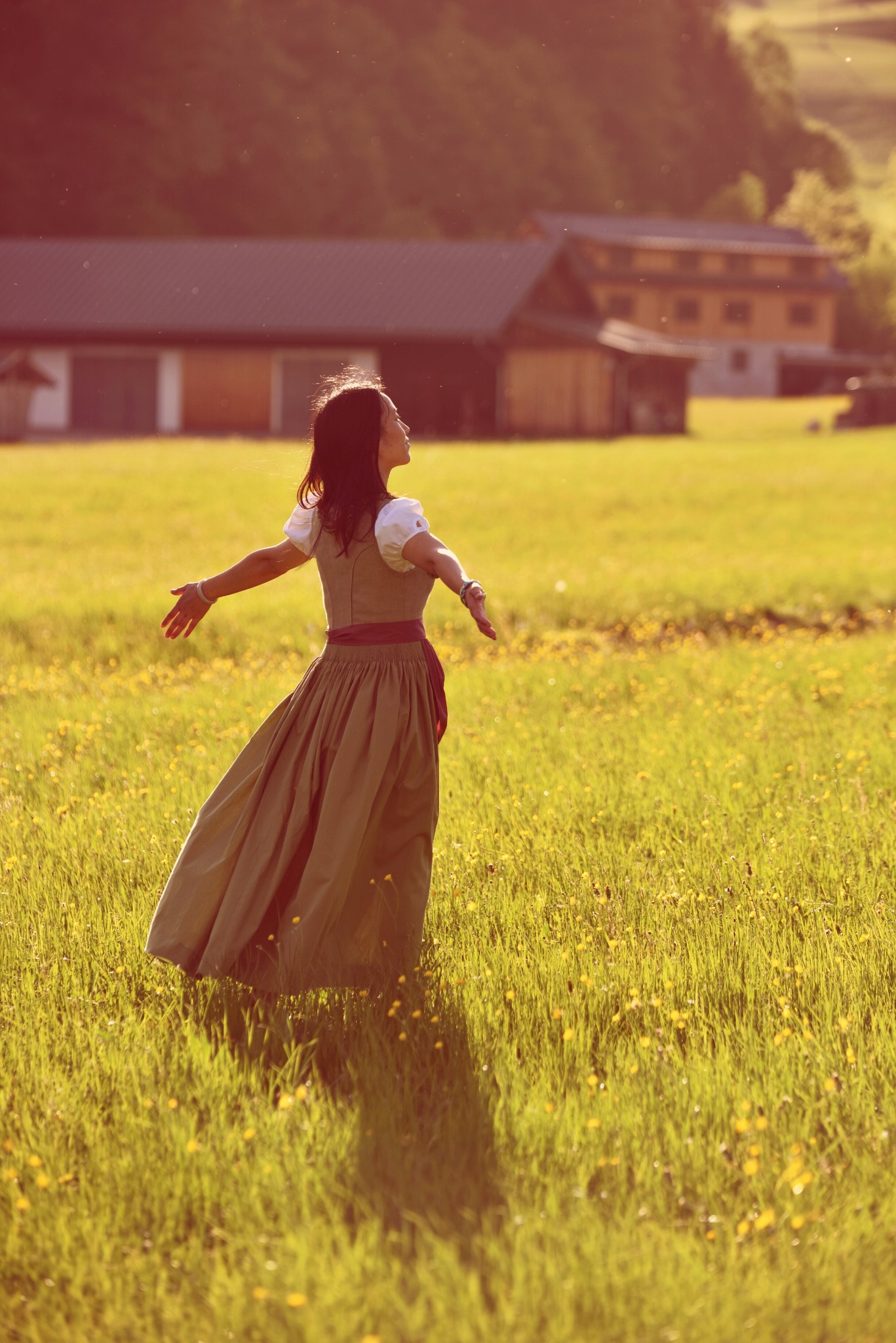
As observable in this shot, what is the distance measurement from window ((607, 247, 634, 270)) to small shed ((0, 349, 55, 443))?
176 feet

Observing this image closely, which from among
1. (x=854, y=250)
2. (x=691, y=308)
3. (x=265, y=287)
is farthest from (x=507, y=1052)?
(x=854, y=250)

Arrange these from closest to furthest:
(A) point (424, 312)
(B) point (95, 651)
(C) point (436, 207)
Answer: (B) point (95, 651) < (A) point (424, 312) < (C) point (436, 207)

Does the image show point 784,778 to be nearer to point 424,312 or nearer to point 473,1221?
point 473,1221

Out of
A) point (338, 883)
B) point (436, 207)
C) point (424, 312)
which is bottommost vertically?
point (338, 883)

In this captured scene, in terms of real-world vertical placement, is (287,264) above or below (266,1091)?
above

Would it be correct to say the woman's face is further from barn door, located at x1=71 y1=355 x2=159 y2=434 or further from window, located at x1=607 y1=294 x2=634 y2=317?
window, located at x1=607 y1=294 x2=634 y2=317

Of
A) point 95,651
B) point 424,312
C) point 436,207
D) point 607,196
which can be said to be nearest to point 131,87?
point 436,207

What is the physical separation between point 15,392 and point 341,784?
35.5m

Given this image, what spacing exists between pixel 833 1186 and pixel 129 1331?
1.59 metres

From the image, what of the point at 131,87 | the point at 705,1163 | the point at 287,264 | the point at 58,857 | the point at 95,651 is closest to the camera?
the point at 705,1163

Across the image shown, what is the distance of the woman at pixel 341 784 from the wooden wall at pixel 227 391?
4231 cm

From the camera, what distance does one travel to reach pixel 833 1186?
3.30 m

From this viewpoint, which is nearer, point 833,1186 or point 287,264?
point 833,1186

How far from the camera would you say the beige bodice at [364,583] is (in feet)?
14.8
